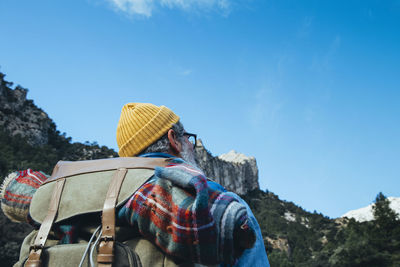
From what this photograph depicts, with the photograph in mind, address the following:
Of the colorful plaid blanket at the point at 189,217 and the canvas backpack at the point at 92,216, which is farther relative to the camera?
the canvas backpack at the point at 92,216

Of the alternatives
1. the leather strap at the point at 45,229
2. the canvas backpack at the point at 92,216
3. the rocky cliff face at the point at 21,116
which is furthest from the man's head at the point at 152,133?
the rocky cliff face at the point at 21,116

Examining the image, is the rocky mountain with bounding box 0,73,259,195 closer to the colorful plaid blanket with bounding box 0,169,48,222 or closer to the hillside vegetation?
the hillside vegetation

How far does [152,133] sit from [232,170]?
67138 millimetres

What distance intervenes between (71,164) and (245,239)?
0.77 metres

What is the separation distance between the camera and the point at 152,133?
162cm

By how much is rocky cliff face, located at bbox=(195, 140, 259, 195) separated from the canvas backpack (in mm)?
49174

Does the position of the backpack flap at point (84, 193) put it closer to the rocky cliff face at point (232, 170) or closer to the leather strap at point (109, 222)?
the leather strap at point (109, 222)

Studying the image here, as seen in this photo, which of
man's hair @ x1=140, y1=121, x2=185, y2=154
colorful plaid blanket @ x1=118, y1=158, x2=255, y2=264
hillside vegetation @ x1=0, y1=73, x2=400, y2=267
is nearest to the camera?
colorful plaid blanket @ x1=118, y1=158, x2=255, y2=264

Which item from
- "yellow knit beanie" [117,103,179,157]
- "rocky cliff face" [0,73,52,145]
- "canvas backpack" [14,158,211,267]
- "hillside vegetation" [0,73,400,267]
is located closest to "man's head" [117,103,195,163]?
"yellow knit beanie" [117,103,179,157]

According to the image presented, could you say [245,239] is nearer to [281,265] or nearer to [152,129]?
[152,129]

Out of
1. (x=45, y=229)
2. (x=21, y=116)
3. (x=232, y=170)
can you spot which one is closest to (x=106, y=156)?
(x=21, y=116)

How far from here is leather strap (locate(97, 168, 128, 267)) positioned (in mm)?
1151

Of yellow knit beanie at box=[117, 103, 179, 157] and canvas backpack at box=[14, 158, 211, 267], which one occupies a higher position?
yellow knit beanie at box=[117, 103, 179, 157]

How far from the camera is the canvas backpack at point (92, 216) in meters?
1.18
